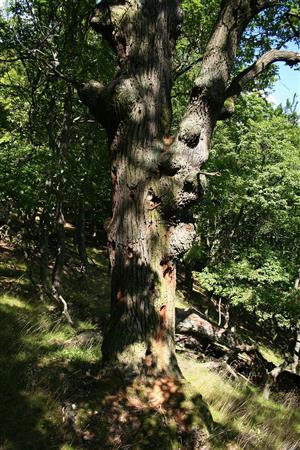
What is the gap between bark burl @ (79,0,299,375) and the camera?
411cm

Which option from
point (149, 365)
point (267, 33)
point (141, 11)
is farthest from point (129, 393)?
point (267, 33)

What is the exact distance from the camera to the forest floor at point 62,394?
11.1 feet

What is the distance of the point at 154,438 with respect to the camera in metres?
3.40

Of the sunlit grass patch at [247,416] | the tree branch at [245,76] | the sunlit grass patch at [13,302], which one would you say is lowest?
the sunlit grass patch at [247,416]

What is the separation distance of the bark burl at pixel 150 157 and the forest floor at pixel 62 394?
2.07ft

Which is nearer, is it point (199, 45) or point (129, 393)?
point (129, 393)

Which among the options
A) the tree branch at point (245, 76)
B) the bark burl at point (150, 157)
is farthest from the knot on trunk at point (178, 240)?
the tree branch at point (245, 76)

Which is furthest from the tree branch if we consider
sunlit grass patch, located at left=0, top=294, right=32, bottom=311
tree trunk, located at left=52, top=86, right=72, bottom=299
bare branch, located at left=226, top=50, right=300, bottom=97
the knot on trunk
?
sunlit grass patch, located at left=0, top=294, right=32, bottom=311

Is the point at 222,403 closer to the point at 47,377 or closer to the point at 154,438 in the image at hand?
the point at 154,438

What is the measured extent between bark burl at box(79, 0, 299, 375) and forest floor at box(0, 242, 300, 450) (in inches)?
24.9

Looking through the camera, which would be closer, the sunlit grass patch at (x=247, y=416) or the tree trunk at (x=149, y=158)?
the tree trunk at (x=149, y=158)

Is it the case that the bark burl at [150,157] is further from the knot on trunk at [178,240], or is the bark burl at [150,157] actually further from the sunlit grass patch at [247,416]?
the sunlit grass patch at [247,416]

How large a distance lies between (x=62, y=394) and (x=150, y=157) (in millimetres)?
2711

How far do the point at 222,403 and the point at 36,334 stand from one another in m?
2.79
